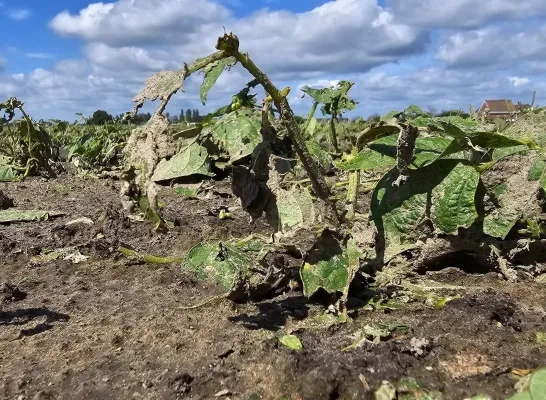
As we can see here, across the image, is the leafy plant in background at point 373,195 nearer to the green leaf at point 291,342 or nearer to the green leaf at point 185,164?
the green leaf at point 185,164

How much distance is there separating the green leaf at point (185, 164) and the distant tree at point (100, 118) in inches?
165

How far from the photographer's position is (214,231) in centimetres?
289

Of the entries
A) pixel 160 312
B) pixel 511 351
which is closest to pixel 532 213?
pixel 511 351

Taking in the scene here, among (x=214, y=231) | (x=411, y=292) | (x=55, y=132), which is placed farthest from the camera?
(x=55, y=132)

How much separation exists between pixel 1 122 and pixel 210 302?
4.07m

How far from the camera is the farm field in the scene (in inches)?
59.6

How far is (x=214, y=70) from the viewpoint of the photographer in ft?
5.19

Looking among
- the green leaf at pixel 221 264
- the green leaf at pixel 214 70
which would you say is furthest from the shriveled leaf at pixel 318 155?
the green leaf at pixel 214 70

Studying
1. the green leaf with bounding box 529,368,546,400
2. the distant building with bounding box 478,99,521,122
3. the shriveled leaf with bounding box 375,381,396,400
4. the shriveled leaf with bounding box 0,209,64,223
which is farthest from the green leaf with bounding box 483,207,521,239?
the shriveled leaf with bounding box 0,209,64,223

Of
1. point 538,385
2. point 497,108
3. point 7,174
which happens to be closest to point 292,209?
point 538,385

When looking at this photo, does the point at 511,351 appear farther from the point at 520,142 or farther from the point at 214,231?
the point at 214,231

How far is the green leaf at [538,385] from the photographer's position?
134 centimetres

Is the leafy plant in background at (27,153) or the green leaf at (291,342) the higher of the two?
the leafy plant in background at (27,153)

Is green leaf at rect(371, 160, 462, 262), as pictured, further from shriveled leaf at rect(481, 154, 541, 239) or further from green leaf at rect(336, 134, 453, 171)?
shriveled leaf at rect(481, 154, 541, 239)
